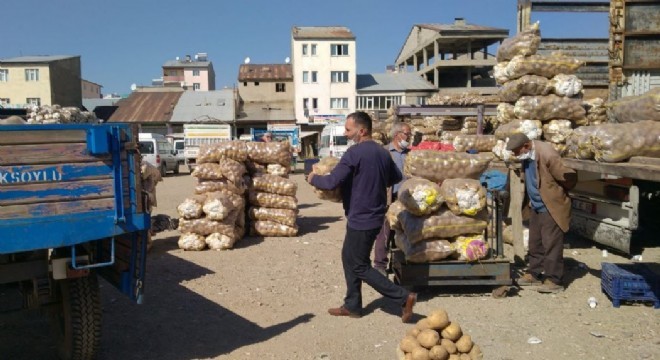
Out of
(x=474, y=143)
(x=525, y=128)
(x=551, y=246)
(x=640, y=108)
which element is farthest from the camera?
(x=474, y=143)

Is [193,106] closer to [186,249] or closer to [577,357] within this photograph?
[186,249]

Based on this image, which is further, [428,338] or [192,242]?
[192,242]

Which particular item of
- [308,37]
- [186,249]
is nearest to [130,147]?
[186,249]

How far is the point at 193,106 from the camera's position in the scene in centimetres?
4675

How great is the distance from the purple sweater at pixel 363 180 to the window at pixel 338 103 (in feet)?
149

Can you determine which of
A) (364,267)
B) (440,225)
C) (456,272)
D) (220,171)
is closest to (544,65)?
(440,225)

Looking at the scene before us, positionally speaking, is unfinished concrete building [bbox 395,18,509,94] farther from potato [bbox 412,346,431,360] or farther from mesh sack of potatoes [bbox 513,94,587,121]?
potato [bbox 412,346,431,360]

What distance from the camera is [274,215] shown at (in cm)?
915

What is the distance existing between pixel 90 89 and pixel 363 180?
277ft

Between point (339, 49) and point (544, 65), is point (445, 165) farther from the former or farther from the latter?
point (339, 49)

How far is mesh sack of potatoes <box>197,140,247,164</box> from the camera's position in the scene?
8.92m

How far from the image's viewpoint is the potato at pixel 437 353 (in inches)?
130

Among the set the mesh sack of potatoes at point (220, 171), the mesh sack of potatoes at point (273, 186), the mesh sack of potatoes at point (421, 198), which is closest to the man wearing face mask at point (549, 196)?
the mesh sack of potatoes at point (421, 198)

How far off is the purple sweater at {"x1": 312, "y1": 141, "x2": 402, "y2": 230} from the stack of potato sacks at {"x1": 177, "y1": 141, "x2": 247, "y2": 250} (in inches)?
143
